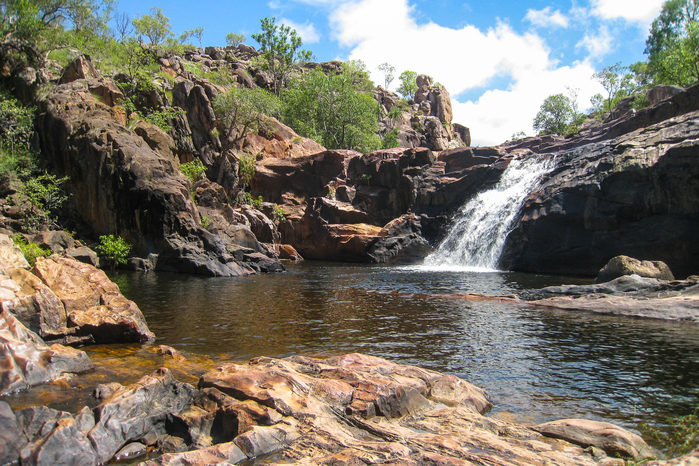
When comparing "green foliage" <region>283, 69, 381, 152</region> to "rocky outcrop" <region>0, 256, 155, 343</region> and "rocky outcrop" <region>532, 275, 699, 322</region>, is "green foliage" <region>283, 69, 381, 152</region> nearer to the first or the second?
"rocky outcrop" <region>532, 275, 699, 322</region>

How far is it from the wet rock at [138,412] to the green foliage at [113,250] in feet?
76.5

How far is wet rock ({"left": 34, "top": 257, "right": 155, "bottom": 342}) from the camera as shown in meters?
10.5

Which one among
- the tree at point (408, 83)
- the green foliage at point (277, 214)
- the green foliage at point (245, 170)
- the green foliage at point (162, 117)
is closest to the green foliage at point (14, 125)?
the green foliage at point (162, 117)

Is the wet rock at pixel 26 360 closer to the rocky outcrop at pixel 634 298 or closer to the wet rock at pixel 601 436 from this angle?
the wet rock at pixel 601 436

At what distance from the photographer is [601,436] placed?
18.5 feet

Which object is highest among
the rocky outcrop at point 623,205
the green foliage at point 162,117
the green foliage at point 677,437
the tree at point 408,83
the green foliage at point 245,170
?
the tree at point 408,83

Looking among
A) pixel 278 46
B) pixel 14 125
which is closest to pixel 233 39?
pixel 278 46

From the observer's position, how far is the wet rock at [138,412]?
5.25 metres

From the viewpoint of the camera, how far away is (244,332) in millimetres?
12539

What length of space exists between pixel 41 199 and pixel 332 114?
3954 cm

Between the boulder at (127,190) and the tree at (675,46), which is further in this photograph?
the tree at (675,46)

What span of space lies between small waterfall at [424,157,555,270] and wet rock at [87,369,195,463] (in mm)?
29740

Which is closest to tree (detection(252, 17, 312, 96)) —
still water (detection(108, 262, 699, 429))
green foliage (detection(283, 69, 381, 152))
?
green foliage (detection(283, 69, 381, 152))

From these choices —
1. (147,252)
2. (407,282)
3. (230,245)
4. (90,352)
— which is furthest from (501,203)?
(90,352)
